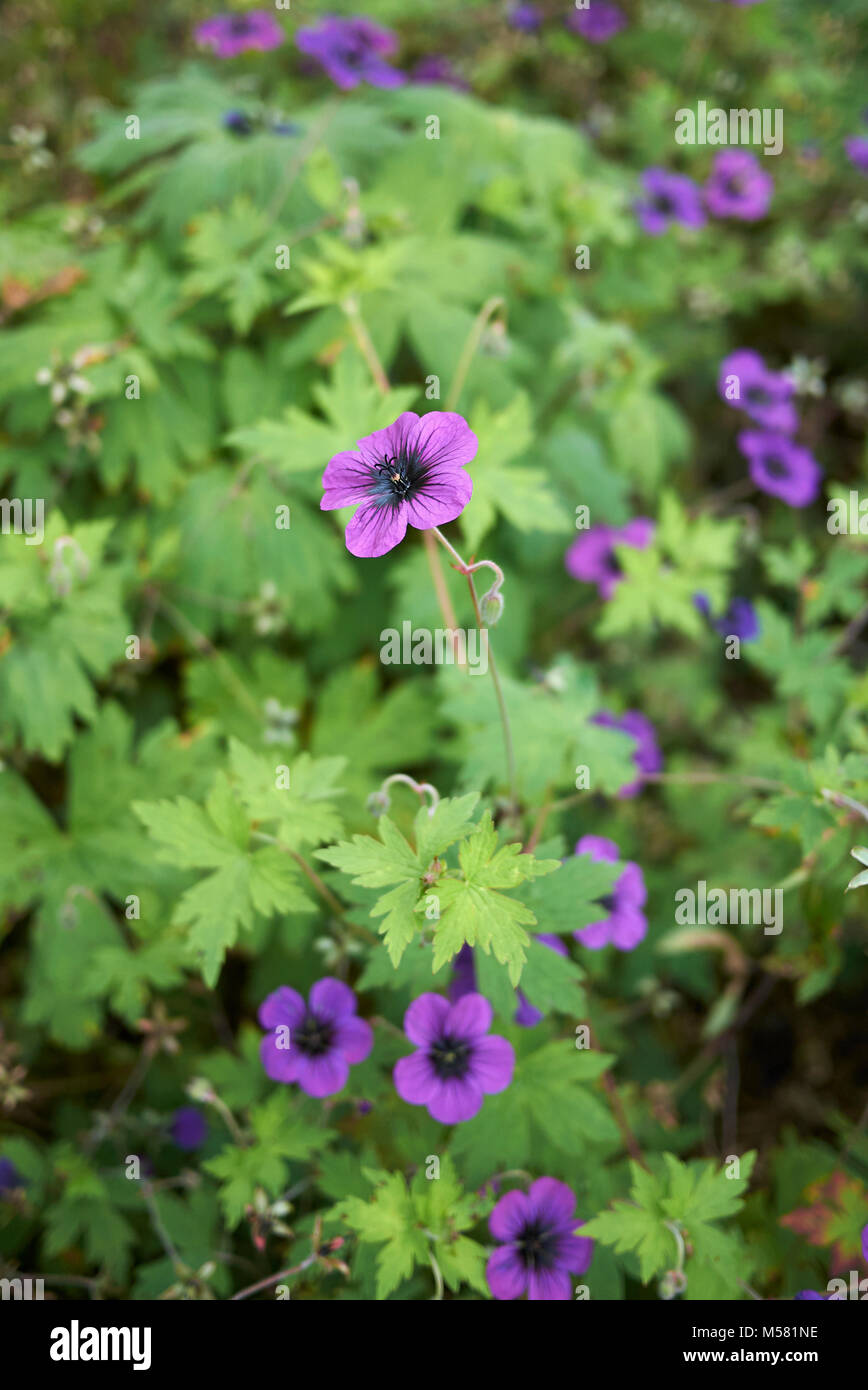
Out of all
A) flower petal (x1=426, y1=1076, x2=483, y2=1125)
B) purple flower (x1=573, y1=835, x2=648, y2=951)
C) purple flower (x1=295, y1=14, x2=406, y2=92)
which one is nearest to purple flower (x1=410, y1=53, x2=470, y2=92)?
purple flower (x1=295, y1=14, x2=406, y2=92)

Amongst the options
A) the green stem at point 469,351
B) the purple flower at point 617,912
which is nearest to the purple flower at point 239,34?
the green stem at point 469,351

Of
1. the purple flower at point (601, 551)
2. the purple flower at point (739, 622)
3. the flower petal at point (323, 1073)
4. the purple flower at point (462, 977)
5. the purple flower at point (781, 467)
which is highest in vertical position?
the purple flower at point (781, 467)

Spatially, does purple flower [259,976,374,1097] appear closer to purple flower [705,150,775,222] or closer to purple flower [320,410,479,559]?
purple flower [320,410,479,559]

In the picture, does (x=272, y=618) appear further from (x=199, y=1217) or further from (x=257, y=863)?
(x=199, y=1217)

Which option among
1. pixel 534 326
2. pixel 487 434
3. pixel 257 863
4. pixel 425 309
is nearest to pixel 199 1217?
pixel 257 863

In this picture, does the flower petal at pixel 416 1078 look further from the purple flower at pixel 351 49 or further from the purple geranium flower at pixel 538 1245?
the purple flower at pixel 351 49

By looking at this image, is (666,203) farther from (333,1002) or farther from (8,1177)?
(8,1177)
